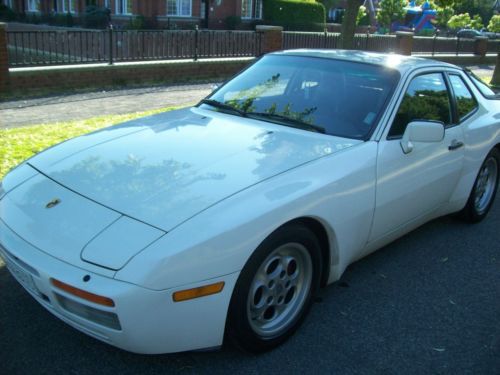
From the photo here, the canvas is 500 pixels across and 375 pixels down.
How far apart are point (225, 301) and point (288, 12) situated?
37773mm

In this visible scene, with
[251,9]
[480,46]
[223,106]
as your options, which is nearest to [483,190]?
[223,106]

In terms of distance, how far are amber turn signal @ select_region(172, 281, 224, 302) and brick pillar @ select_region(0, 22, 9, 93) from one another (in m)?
9.22

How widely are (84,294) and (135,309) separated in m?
0.25

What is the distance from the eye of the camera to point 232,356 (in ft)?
9.23

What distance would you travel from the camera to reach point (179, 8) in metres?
33.0

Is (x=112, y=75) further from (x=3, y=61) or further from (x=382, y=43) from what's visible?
(x=382, y=43)

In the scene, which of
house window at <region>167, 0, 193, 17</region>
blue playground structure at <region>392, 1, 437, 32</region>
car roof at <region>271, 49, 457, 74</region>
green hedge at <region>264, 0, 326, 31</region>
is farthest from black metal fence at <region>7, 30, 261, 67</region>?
blue playground structure at <region>392, 1, 437, 32</region>

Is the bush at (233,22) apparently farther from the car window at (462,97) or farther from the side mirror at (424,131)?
the side mirror at (424,131)

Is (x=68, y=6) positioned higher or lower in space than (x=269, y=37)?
higher

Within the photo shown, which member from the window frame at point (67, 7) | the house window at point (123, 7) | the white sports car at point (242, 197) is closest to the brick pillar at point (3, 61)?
the white sports car at point (242, 197)

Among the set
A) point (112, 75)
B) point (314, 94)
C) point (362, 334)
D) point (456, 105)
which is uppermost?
point (314, 94)

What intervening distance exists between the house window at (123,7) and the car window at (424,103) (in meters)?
31.0

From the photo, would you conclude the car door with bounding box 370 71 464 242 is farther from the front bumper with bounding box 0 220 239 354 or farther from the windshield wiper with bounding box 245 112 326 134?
the front bumper with bounding box 0 220 239 354

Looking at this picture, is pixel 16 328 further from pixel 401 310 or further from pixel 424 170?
pixel 424 170
